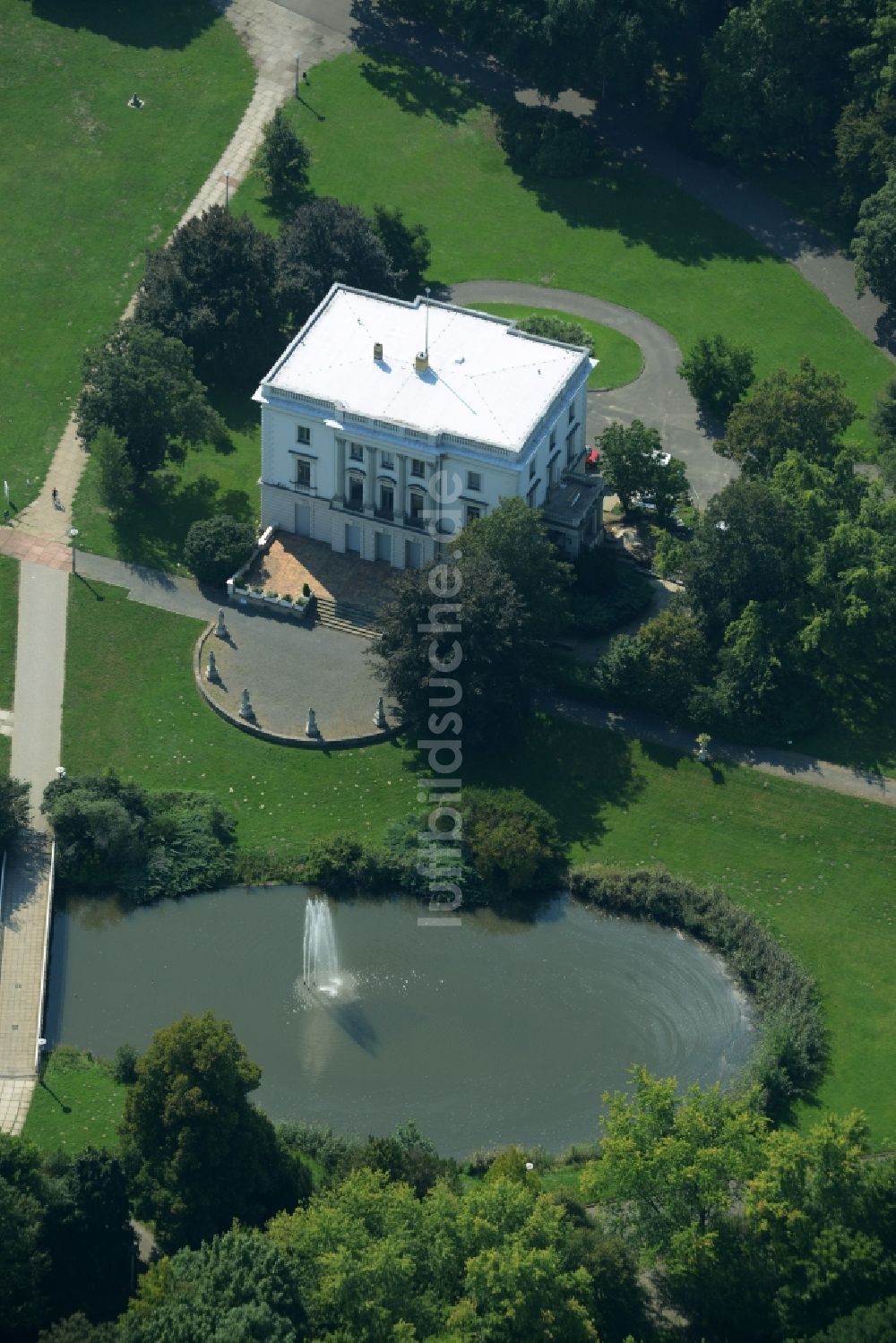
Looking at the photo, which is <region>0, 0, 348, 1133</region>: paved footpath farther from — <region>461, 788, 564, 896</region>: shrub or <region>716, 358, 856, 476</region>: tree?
<region>716, 358, 856, 476</region>: tree

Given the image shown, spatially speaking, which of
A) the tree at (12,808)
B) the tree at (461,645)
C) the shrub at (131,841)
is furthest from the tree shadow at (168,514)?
the tree at (12,808)

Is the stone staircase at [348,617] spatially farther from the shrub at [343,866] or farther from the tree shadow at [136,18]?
the tree shadow at [136,18]

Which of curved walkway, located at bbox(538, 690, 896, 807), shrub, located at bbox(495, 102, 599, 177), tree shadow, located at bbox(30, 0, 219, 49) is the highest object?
tree shadow, located at bbox(30, 0, 219, 49)

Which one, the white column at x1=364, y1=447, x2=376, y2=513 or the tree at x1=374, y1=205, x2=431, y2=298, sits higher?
the tree at x1=374, y1=205, x2=431, y2=298

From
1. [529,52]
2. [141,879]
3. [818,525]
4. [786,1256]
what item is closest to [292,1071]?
[141,879]

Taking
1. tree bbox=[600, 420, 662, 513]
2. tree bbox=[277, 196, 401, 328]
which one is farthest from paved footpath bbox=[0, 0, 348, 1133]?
tree bbox=[600, 420, 662, 513]

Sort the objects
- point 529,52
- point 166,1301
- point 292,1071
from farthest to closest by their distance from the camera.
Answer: point 529,52
point 292,1071
point 166,1301

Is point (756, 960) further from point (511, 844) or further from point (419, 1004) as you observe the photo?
point (419, 1004)

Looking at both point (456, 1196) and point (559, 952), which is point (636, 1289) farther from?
point (559, 952)
